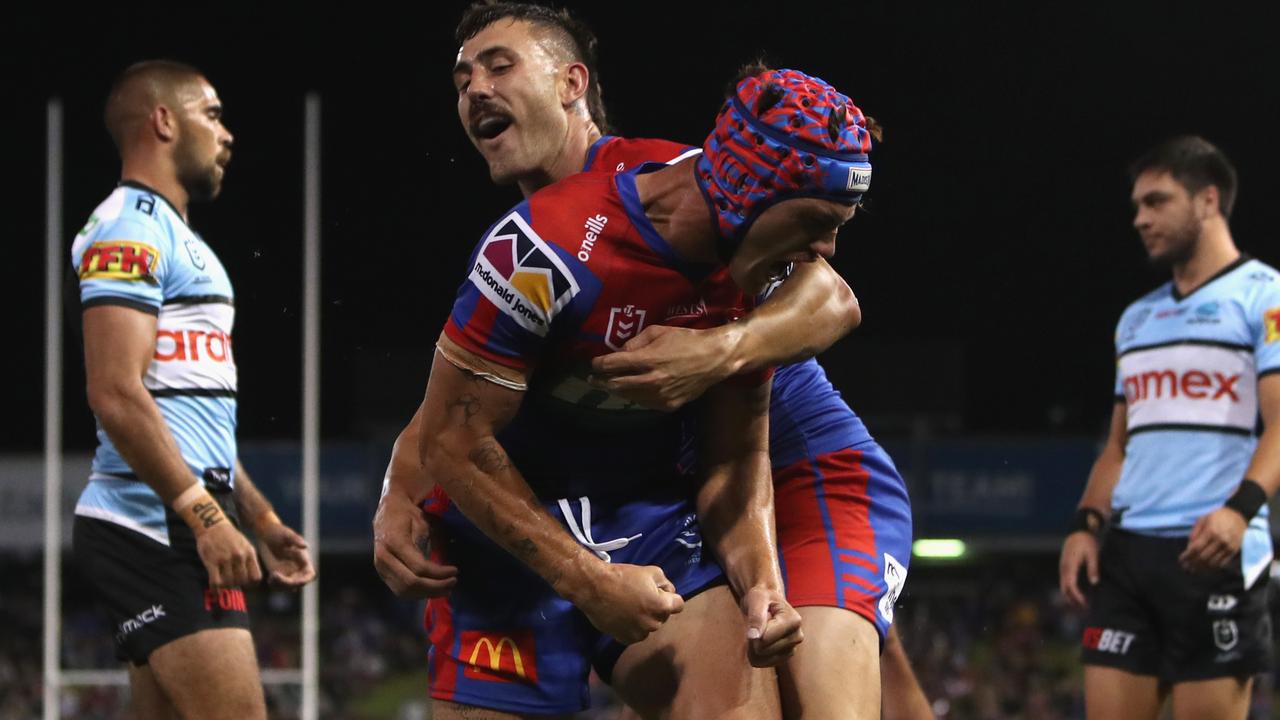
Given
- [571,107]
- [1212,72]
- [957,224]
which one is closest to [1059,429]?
→ [1212,72]

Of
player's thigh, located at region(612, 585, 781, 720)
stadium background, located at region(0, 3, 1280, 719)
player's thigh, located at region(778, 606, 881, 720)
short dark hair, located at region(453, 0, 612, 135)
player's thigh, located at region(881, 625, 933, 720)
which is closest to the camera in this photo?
player's thigh, located at region(612, 585, 781, 720)

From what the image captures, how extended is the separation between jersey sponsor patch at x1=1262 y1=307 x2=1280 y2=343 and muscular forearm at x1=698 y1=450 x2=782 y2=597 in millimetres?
2254

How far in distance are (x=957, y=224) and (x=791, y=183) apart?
268 centimetres

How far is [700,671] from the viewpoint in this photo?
248cm

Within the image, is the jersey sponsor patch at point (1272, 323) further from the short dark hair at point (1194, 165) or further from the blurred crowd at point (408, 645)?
the blurred crowd at point (408, 645)

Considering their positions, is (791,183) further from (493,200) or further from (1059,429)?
(1059,429)

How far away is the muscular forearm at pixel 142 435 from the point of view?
3.34 m

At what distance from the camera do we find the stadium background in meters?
4.37

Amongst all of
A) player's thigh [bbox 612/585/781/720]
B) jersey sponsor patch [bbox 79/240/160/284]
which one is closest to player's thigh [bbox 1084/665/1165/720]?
player's thigh [bbox 612/585/781/720]

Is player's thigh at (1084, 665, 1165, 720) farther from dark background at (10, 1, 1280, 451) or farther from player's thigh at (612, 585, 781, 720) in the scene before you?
player's thigh at (612, 585, 781, 720)

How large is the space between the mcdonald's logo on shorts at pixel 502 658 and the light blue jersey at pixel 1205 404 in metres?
2.43

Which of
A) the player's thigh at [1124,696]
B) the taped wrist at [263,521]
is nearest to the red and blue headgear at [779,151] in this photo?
the taped wrist at [263,521]

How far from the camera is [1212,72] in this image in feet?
19.5

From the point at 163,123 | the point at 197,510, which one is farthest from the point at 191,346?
the point at 163,123
